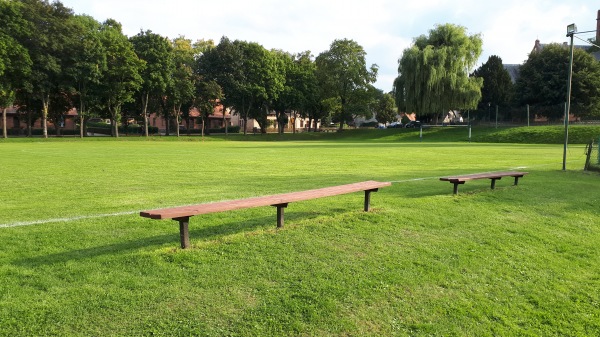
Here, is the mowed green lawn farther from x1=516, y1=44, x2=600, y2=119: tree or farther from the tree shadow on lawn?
x1=516, y1=44, x2=600, y2=119: tree

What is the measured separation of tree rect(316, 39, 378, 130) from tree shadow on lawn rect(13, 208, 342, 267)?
222ft

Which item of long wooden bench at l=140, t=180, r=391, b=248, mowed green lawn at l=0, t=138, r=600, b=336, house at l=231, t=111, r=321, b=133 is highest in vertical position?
house at l=231, t=111, r=321, b=133

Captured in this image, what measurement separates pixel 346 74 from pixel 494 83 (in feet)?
81.3

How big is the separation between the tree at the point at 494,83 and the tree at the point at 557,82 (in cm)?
598

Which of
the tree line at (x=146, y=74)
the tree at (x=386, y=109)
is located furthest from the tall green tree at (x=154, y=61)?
the tree at (x=386, y=109)

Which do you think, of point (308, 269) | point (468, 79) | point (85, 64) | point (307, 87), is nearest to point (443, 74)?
point (468, 79)

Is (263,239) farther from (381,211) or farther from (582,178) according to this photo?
(582,178)

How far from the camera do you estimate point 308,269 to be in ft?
16.4

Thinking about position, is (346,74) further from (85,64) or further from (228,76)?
(85,64)

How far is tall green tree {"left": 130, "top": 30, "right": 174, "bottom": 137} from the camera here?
57188 millimetres

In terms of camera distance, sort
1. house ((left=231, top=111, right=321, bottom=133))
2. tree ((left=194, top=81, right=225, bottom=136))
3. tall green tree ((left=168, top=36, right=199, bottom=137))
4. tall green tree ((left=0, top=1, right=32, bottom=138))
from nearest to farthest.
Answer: tall green tree ((left=0, top=1, right=32, bottom=138))
tall green tree ((left=168, top=36, right=199, bottom=137))
tree ((left=194, top=81, right=225, bottom=136))
house ((left=231, top=111, right=321, bottom=133))

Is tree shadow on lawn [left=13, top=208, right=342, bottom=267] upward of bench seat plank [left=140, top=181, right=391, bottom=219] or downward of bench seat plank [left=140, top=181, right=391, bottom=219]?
downward

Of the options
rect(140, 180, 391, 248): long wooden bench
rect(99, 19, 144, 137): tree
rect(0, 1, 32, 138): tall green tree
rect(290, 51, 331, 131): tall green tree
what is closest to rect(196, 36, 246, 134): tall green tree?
rect(290, 51, 331, 131): tall green tree

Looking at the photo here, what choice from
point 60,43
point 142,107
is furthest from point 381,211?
point 142,107
